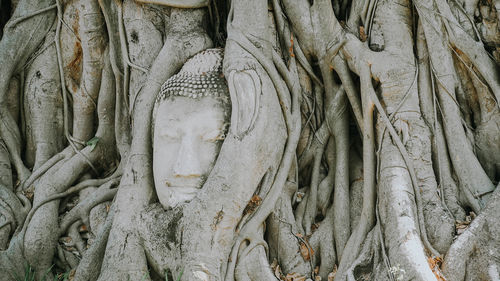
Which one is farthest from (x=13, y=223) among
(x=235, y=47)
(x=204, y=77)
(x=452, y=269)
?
(x=452, y=269)

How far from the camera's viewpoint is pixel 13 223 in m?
3.65

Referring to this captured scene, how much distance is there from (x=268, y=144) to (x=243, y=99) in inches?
10.8

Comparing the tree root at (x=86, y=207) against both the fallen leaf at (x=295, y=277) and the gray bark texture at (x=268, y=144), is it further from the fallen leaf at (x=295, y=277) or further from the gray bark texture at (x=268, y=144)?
the fallen leaf at (x=295, y=277)

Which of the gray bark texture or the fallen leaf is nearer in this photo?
the gray bark texture

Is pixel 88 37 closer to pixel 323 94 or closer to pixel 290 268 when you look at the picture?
pixel 323 94

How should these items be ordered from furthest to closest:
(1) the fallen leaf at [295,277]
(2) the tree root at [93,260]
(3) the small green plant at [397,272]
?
(2) the tree root at [93,260] → (1) the fallen leaf at [295,277] → (3) the small green plant at [397,272]

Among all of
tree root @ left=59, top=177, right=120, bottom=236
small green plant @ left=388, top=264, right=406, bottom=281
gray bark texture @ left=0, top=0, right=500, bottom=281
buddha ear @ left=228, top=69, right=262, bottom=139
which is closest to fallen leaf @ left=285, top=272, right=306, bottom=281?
gray bark texture @ left=0, top=0, right=500, bottom=281

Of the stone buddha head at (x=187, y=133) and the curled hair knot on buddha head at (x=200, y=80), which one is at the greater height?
the curled hair knot on buddha head at (x=200, y=80)

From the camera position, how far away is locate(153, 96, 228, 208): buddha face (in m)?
3.14

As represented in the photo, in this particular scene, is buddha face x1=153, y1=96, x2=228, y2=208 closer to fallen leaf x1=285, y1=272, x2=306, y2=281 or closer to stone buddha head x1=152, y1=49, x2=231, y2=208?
stone buddha head x1=152, y1=49, x2=231, y2=208

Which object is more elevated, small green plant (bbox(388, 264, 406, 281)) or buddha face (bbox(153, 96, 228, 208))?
buddha face (bbox(153, 96, 228, 208))

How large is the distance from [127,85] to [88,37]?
53 centimetres

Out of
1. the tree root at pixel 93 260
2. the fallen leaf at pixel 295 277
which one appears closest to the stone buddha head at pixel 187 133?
the tree root at pixel 93 260

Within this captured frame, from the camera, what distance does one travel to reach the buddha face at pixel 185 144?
10.3ft
